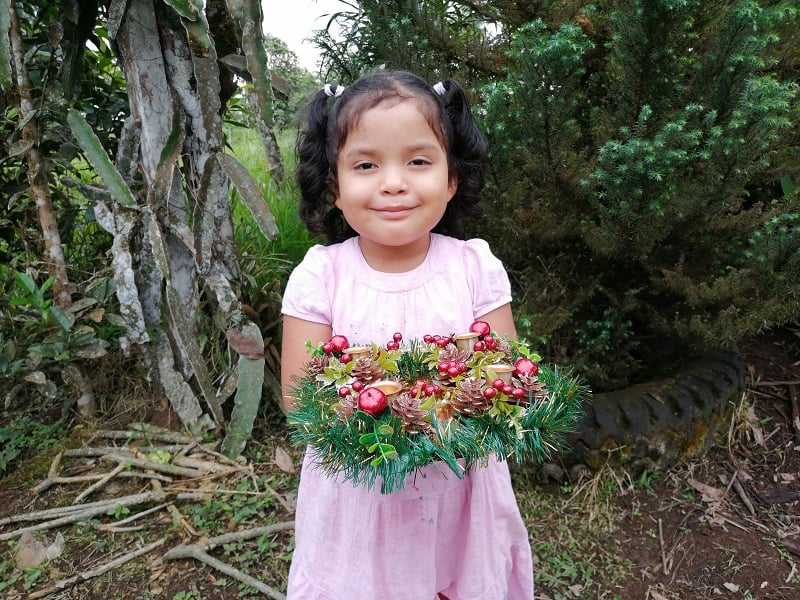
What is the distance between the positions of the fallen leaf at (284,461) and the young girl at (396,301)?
86 centimetres

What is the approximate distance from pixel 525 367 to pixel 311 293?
19.8 inches

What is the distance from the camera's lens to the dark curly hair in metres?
1.09

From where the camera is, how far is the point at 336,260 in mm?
1235

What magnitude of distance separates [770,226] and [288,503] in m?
1.83

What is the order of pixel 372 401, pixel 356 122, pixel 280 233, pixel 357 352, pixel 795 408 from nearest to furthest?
pixel 372 401 < pixel 357 352 < pixel 356 122 < pixel 795 408 < pixel 280 233

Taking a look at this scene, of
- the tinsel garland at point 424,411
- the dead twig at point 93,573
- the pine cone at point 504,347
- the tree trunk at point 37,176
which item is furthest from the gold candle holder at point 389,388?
the tree trunk at point 37,176

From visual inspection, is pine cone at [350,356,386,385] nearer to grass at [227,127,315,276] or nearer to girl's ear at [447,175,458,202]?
girl's ear at [447,175,458,202]

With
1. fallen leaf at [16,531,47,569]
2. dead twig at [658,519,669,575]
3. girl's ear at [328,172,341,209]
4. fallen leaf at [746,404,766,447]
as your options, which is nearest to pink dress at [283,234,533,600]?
girl's ear at [328,172,341,209]

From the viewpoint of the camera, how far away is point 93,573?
167cm

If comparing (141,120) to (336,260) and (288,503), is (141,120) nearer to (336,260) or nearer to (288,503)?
(336,260)

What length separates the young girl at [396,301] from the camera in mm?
1060

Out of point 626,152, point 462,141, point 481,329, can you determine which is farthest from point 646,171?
point 481,329

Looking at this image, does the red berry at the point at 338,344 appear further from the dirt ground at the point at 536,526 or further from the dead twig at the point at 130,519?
the dead twig at the point at 130,519

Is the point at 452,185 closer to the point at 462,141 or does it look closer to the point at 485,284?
the point at 462,141
